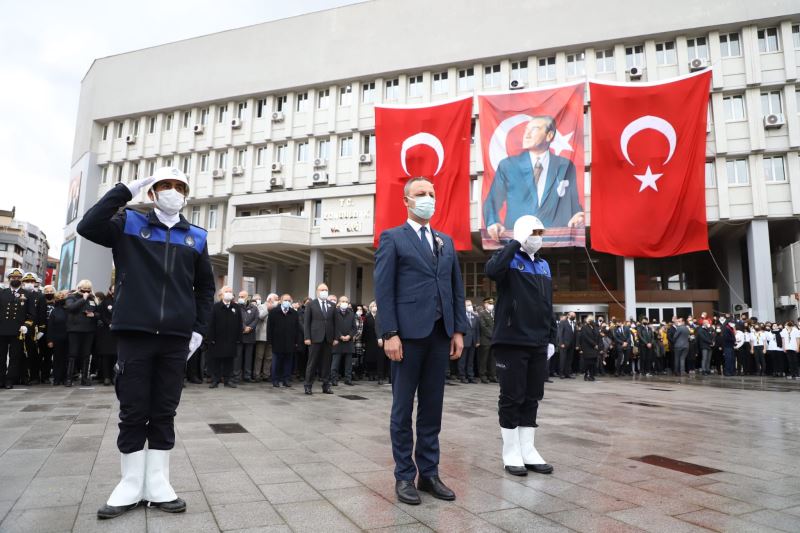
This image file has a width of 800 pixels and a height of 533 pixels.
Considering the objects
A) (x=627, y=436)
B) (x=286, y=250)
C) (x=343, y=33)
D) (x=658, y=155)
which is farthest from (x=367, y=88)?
(x=627, y=436)

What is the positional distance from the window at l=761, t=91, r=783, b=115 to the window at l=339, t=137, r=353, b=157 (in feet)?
73.9

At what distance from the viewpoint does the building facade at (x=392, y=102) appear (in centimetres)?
2508

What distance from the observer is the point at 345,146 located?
32.7 meters

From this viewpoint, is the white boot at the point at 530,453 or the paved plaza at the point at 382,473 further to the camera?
the white boot at the point at 530,453

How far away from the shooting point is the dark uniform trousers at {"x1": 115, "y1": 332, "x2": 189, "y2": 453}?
3.05 metres

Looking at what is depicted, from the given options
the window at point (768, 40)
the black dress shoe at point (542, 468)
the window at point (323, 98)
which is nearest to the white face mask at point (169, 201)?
the black dress shoe at point (542, 468)

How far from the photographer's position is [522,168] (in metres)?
21.1

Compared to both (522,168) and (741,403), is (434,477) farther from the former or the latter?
(522,168)

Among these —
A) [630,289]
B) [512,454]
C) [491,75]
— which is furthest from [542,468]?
[491,75]

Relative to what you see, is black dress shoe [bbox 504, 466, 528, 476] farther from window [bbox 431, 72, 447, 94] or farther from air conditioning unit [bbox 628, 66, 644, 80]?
window [bbox 431, 72, 447, 94]

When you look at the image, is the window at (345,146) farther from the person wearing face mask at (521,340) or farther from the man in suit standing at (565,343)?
the person wearing face mask at (521,340)

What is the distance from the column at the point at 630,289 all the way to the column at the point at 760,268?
5.30m

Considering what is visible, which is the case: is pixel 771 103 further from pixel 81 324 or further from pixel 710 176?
pixel 81 324

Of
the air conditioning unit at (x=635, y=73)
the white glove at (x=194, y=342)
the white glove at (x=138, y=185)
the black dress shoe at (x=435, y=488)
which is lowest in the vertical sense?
the black dress shoe at (x=435, y=488)
